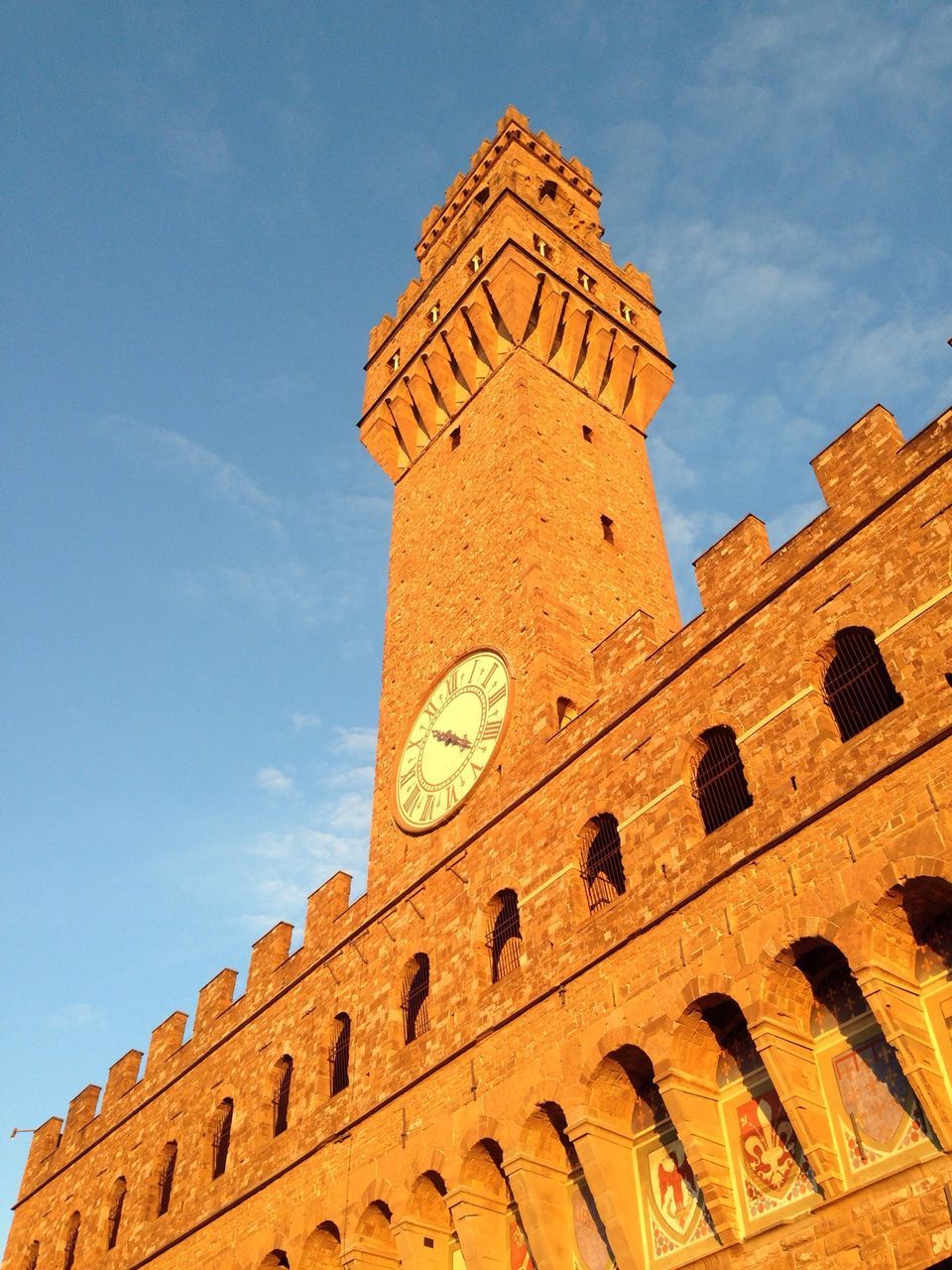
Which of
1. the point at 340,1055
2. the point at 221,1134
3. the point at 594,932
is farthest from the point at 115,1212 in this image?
the point at 594,932

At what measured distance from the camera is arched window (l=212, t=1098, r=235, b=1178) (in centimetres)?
1692

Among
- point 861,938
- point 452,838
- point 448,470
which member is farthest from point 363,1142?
point 448,470

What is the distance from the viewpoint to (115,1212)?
1894cm

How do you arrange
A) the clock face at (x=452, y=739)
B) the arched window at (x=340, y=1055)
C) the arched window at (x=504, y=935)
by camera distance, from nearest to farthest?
the arched window at (x=504, y=935)
the arched window at (x=340, y=1055)
the clock face at (x=452, y=739)

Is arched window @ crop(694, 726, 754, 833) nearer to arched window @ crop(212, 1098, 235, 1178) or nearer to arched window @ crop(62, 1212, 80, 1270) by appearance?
arched window @ crop(212, 1098, 235, 1178)

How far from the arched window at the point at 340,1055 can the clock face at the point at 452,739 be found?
2.66 meters

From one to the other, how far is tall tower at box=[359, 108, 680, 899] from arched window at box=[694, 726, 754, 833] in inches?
103

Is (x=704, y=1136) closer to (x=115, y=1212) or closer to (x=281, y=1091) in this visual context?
(x=281, y=1091)

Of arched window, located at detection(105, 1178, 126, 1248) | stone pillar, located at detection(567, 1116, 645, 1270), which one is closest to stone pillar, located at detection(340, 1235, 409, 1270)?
stone pillar, located at detection(567, 1116, 645, 1270)

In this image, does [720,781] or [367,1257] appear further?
[367,1257]

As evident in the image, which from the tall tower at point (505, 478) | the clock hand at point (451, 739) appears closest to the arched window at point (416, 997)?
the tall tower at point (505, 478)

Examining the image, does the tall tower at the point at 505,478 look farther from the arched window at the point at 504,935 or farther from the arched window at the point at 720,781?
the arched window at the point at 720,781

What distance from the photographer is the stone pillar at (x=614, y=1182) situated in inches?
405

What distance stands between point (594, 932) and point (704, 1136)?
96.4 inches
